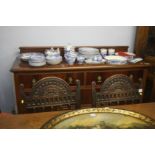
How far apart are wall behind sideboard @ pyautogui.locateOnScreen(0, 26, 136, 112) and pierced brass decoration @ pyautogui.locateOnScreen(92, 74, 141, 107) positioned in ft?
2.67

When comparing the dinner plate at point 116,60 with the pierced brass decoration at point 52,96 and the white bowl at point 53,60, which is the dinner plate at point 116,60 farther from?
the pierced brass decoration at point 52,96

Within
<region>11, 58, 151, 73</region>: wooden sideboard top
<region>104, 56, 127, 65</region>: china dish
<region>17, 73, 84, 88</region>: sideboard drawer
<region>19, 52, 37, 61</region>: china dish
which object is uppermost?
<region>19, 52, 37, 61</region>: china dish

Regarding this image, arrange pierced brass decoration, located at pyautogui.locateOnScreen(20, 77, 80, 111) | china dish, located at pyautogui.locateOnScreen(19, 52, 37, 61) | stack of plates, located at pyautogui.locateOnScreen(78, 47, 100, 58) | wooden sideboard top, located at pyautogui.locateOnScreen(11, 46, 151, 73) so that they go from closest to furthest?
pierced brass decoration, located at pyautogui.locateOnScreen(20, 77, 80, 111)
wooden sideboard top, located at pyautogui.locateOnScreen(11, 46, 151, 73)
china dish, located at pyautogui.locateOnScreen(19, 52, 37, 61)
stack of plates, located at pyautogui.locateOnScreen(78, 47, 100, 58)

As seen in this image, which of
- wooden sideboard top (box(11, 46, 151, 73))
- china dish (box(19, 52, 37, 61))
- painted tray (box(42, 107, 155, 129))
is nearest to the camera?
painted tray (box(42, 107, 155, 129))

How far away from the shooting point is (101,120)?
1.04 metres

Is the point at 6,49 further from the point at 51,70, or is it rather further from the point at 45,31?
the point at 51,70

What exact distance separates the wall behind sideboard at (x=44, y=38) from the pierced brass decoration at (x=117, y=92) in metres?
0.81

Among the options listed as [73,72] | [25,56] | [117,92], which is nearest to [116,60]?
[73,72]

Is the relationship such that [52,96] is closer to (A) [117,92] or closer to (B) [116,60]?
(A) [117,92]

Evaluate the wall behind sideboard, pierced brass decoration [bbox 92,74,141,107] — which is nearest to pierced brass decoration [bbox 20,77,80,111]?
pierced brass decoration [bbox 92,74,141,107]

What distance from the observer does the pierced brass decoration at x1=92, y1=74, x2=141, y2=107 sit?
53.6 inches

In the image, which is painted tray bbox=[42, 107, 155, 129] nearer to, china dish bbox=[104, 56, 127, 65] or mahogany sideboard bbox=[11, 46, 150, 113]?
mahogany sideboard bbox=[11, 46, 150, 113]

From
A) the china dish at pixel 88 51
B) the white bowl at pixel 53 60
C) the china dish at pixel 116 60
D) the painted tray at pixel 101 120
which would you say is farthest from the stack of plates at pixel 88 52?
the painted tray at pixel 101 120
